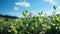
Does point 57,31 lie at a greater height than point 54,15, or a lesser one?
lesser

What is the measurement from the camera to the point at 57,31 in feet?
8.11

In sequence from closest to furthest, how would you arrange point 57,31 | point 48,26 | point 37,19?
1. point 57,31
2. point 48,26
3. point 37,19

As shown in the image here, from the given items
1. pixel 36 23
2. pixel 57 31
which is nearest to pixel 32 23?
pixel 36 23

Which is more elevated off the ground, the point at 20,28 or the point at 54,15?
the point at 54,15

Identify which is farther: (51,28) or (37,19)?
(37,19)

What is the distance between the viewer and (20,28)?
280 centimetres

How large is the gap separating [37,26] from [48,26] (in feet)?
0.64

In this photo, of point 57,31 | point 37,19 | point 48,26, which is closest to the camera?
point 57,31

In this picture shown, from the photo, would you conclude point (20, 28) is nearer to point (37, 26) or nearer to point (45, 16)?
point (37, 26)

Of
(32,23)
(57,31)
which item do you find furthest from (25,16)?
(57,31)

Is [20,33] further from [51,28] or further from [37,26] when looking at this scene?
[51,28]

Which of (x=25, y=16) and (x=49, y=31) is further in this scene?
(x=25, y=16)

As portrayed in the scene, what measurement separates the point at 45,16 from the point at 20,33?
531mm

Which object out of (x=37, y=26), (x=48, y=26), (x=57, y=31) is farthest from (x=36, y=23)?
(x=57, y=31)
